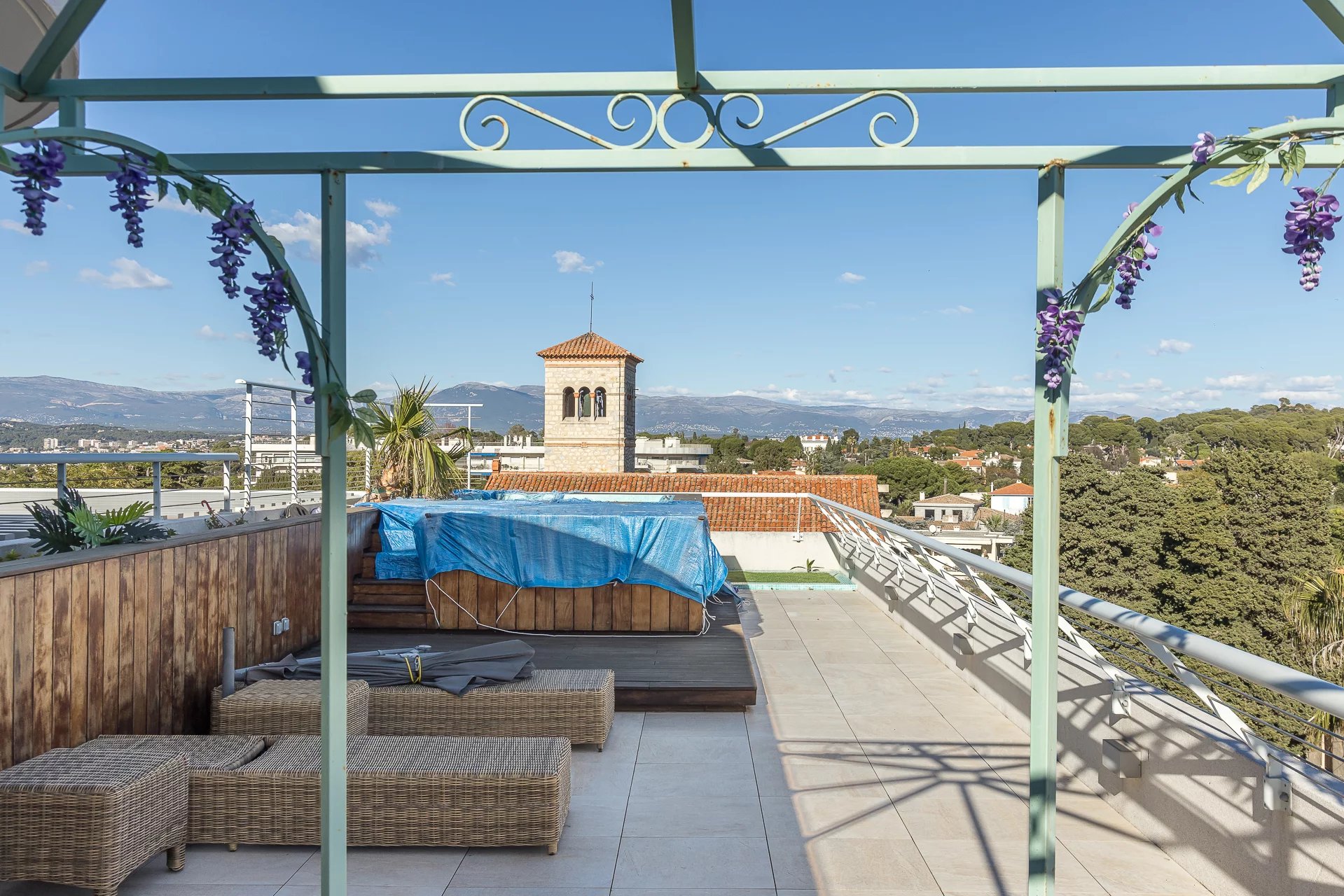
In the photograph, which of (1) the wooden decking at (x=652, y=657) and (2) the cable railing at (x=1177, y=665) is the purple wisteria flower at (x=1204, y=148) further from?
(1) the wooden decking at (x=652, y=657)

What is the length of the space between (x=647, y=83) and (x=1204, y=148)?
1.04 metres

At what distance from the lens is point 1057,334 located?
1757 mm

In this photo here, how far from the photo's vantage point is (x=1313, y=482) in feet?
79.1

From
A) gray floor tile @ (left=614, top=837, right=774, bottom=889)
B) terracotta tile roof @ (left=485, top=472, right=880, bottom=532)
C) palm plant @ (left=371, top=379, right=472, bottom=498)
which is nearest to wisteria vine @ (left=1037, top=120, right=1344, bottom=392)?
gray floor tile @ (left=614, top=837, right=774, bottom=889)

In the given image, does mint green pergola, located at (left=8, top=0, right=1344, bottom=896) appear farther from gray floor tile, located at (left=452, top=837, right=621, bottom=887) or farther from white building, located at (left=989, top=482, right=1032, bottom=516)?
white building, located at (left=989, top=482, right=1032, bottom=516)

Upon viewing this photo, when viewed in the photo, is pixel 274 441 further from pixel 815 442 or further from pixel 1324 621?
pixel 815 442

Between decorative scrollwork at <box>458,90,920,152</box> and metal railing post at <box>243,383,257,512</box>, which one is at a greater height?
decorative scrollwork at <box>458,90,920,152</box>

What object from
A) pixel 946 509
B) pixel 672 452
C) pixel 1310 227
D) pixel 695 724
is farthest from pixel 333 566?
pixel 946 509

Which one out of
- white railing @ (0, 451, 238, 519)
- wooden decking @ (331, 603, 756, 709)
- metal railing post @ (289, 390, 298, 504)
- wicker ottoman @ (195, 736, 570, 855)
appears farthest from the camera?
metal railing post @ (289, 390, 298, 504)

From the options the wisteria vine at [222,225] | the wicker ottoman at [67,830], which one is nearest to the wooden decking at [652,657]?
the wicker ottoman at [67,830]

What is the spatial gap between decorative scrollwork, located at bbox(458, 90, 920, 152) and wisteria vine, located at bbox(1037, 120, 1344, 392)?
1.54ft

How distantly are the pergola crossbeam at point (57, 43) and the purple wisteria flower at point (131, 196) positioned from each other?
0.34 meters

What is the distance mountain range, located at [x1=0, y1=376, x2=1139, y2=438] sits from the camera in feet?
26.5

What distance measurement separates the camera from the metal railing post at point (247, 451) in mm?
6359
